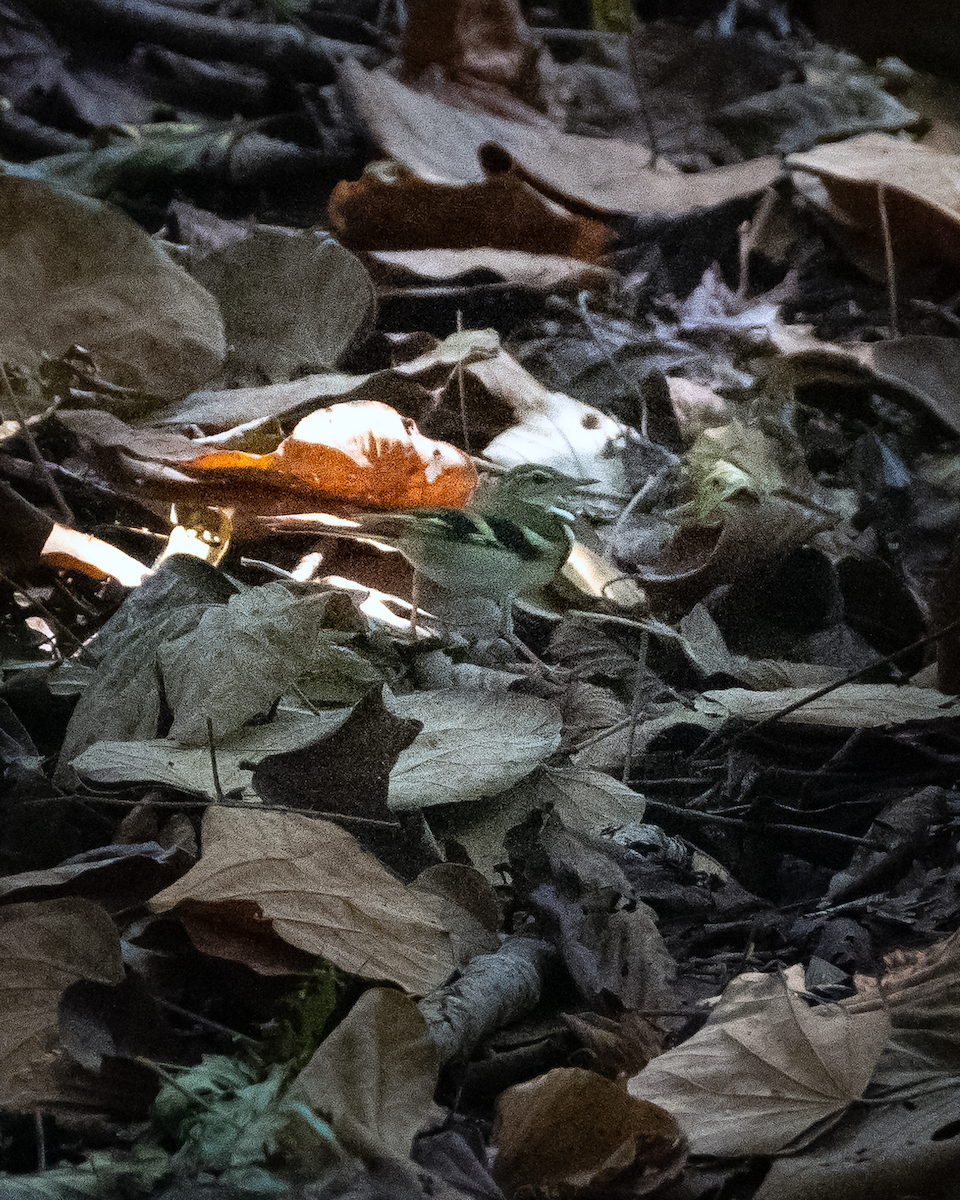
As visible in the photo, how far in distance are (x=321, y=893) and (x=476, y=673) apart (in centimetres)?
21

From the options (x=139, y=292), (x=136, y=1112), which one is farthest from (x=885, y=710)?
(x=139, y=292)

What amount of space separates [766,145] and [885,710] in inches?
36.0

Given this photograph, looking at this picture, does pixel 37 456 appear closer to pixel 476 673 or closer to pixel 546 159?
pixel 476 673

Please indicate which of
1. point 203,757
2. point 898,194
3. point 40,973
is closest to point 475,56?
point 898,194

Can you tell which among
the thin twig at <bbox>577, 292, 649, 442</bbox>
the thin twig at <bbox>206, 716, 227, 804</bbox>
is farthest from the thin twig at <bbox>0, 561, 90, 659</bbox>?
the thin twig at <bbox>577, 292, 649, 442</bbox>

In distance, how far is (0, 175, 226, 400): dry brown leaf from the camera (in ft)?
2.98

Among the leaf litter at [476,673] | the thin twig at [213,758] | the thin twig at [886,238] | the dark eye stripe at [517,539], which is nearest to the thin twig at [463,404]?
the leaf litter at [476,673]

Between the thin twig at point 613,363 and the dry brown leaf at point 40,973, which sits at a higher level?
the thin twig at point 613,363

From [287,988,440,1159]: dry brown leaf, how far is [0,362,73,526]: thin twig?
0.45m

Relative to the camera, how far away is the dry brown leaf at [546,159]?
3.99ft

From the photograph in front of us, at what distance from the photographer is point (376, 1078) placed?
1.44 ft

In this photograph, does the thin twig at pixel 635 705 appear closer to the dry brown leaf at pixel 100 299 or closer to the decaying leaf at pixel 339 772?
the decaying leaf at pixel 339 772

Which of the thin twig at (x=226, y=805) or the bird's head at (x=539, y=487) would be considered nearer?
the thin twig at (x=226, y=805)

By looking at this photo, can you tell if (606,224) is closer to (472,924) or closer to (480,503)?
(480,503)
